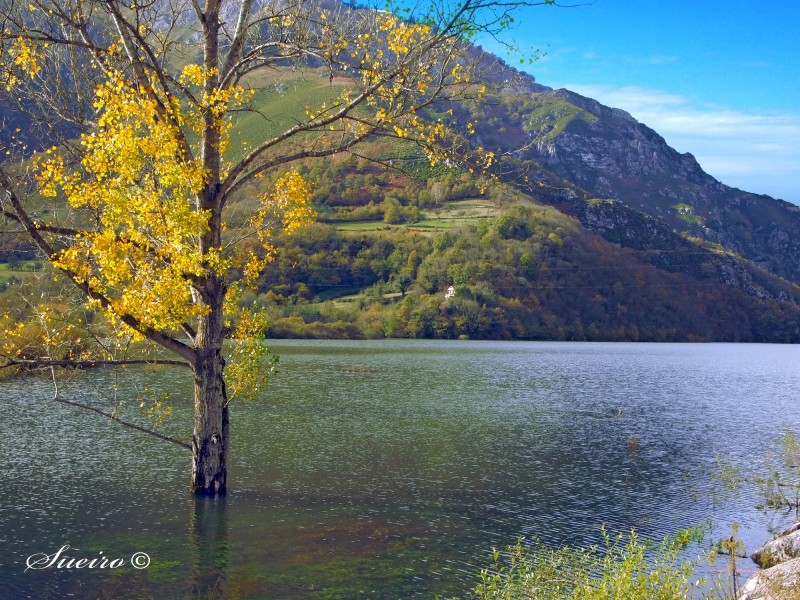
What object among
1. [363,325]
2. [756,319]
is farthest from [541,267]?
[756,319]

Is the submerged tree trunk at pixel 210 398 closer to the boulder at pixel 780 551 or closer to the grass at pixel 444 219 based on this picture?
the boulder at pixel 780 551

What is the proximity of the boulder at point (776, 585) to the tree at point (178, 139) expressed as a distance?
9.47 meters

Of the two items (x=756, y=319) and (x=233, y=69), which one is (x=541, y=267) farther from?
(x=233, y=69)

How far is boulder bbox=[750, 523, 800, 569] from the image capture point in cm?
1370

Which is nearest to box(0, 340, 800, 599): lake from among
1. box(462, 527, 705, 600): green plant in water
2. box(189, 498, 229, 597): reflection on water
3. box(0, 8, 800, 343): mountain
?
box(189, 498, 229, 597): reflection on water

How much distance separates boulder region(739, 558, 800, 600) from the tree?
947 cm

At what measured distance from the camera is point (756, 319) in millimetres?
175750

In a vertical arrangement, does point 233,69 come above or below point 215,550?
above

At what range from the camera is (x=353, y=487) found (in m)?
21.0

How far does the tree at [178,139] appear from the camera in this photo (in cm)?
1556

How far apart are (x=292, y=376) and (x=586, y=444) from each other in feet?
94.0
